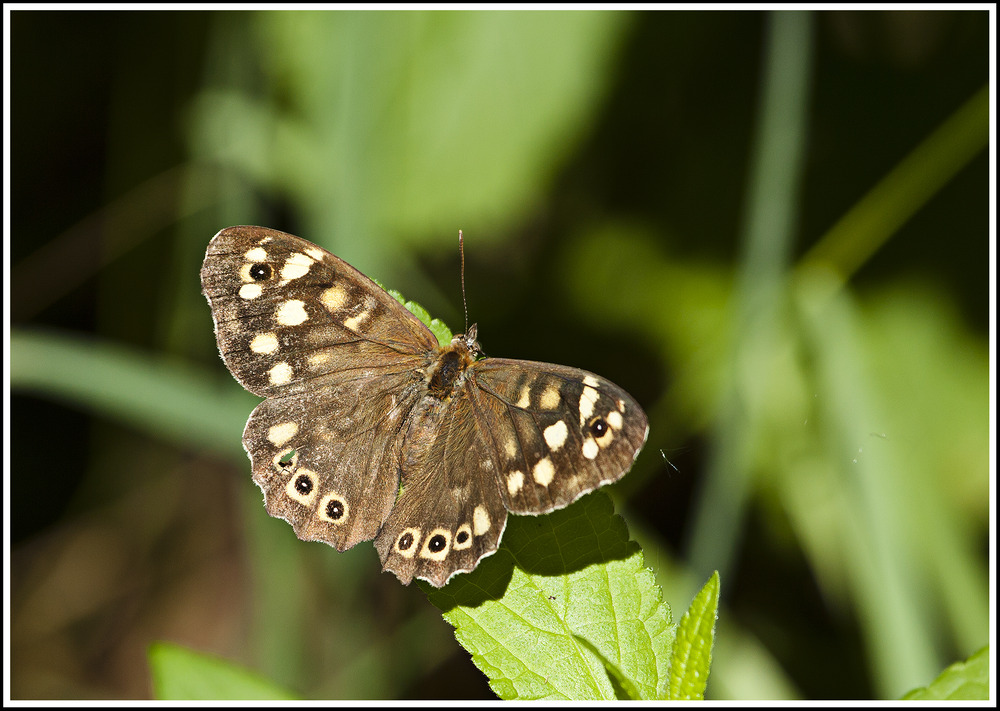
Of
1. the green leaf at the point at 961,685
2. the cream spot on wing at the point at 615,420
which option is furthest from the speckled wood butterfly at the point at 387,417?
the green leaf at the point at 961,685

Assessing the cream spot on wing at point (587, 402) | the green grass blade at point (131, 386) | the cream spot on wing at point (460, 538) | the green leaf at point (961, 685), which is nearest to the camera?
the green leaf at point (961, 685)

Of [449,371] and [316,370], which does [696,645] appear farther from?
[316,370]

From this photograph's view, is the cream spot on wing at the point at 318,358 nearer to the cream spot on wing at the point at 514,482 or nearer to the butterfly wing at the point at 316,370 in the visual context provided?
the butterfly wing at the point at 316,370

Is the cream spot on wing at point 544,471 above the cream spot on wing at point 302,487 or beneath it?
Answer: above

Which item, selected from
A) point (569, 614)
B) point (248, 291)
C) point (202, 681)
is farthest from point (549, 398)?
point (202, 681)

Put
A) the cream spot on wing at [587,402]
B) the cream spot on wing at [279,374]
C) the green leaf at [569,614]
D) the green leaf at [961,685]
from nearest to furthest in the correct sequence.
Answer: the green leaf at [961,685], the green leaf at [569,614], the cream spot on wing at [587,402], the cream spot on wing at [279,374]

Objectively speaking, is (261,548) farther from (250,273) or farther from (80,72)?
(80,72)

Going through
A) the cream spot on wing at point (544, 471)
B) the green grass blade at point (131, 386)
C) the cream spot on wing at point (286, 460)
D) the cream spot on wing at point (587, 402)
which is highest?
the cream spot on wing at point (587, 402)

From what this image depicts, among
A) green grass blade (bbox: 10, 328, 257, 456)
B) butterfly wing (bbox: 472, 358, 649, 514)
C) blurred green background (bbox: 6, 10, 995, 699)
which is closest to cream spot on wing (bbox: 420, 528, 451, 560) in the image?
butterfly wing (bbox: 472, 358, 649, 514)
